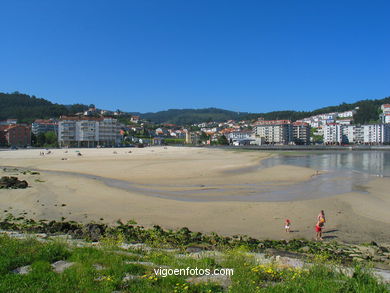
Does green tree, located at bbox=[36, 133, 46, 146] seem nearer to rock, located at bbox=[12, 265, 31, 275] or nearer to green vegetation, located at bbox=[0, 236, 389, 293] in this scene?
green vegetation, located at bbox=[0, 236, 389, 293]

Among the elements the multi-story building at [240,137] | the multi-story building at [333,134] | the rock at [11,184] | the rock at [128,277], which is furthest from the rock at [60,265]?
the multi-story building at [333,134]

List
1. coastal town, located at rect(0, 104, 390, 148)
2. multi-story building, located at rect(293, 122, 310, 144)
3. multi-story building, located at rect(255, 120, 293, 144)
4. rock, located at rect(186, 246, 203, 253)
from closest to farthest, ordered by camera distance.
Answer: rock, located at rect(186, 246, 203, 253) → coastal town, located at rect(0, 104, 390, 148) → multi-story building, located at rect(255, 120, 293, 144) → multi-story building, located at rect(293, 122, 310, 144)

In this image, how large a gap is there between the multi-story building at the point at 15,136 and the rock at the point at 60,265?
118m

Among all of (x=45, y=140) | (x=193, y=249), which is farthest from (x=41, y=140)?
(x=193, y=249)

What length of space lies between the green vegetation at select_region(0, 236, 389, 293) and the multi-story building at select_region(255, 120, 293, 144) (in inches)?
6393

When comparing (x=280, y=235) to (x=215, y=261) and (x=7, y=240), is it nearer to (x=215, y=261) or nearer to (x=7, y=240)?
(x=215, y=261)

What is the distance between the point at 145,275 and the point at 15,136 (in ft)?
402

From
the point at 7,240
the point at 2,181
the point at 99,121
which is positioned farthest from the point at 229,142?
the point at 7,240

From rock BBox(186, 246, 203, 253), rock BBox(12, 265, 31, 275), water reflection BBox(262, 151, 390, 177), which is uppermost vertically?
rock BBox(12, 265, 31, 275)

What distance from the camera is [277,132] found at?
165 meters

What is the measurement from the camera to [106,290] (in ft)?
14.7

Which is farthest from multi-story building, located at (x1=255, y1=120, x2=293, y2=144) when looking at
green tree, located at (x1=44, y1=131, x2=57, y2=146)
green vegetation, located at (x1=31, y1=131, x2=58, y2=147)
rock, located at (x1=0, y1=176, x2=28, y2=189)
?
rock, located at (x1=0, y1=176, x2=28, y2=189)

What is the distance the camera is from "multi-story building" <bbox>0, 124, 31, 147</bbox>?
108 metres

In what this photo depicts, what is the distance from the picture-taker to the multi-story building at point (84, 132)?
118 meters
